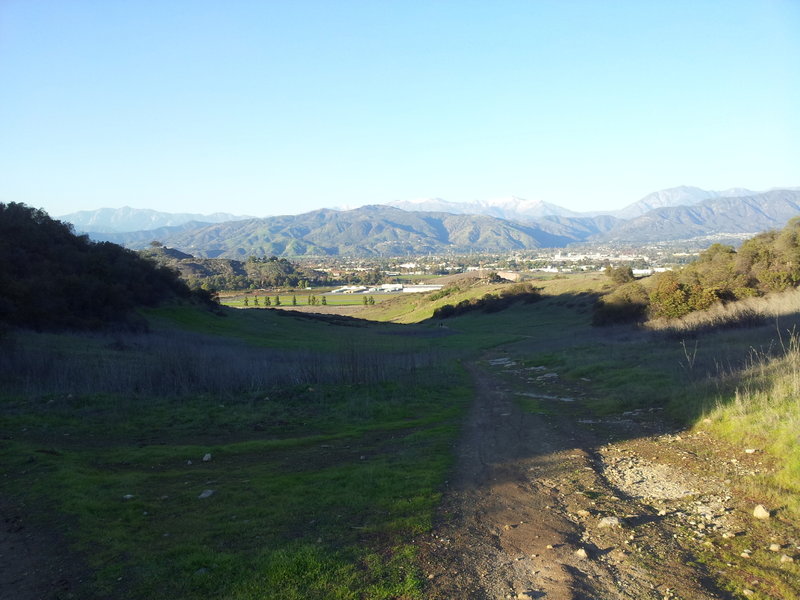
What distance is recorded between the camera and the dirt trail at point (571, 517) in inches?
212

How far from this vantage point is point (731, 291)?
34.1m

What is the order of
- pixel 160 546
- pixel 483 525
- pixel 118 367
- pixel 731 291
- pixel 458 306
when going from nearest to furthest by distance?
pixel 160 546 → pixel 483 525 → pixel 118 367 → pixel 731 291 → pixel 458 306

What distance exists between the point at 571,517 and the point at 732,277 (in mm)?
34865

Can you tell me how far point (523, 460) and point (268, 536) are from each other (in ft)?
16.2

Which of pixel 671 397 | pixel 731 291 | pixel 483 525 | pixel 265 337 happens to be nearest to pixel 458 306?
pixel 265 337

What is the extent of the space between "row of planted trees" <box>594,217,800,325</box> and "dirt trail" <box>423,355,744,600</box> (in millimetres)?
25450

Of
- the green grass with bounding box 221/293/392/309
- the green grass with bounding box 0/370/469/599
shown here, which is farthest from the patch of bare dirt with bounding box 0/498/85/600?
the green grass with bounding box 221/293/392/309

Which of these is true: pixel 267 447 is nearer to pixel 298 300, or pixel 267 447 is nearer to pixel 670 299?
pixel 670 299

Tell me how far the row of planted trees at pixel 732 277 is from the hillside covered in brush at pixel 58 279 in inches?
1375

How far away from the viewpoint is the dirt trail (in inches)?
212

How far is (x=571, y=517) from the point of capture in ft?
23.3

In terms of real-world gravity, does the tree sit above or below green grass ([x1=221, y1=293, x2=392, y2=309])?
above

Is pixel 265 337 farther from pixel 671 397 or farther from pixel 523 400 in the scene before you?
pixel 671 397

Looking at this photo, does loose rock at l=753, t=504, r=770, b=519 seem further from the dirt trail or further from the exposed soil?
the dirt trail
